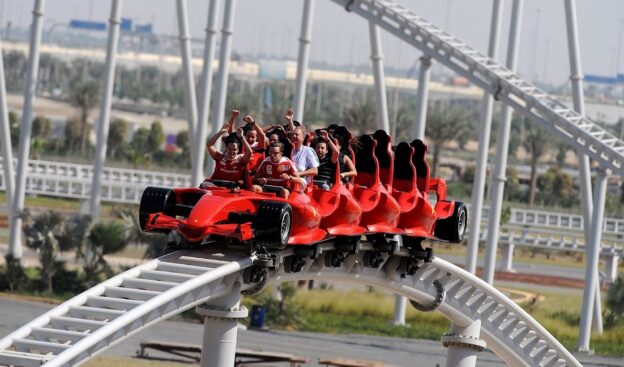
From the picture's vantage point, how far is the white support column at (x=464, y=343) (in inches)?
877

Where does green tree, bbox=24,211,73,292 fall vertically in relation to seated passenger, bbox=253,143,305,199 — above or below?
below

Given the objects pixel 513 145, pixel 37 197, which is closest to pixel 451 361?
pixel 37 197

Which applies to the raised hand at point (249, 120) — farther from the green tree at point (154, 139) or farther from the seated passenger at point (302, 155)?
the green tree at point (154, 139)

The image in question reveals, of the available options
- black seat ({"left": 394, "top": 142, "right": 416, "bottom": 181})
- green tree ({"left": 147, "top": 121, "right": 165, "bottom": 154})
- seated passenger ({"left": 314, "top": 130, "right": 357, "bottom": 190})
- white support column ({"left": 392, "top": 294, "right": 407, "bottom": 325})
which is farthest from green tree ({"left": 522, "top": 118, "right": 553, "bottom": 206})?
seated passenger ({"left": 314, "top": 130, "right": 357, "bottom": 190})

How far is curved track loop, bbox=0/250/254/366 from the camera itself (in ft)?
45.9

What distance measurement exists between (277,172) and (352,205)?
1.35 metres

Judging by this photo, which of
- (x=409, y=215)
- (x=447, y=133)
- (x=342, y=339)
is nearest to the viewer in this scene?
(x=409, y=215)

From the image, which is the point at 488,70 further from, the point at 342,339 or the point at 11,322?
the point at 11,322

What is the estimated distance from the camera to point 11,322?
30.9 m

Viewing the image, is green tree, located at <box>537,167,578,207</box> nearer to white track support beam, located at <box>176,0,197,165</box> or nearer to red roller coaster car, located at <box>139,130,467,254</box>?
white track support beam, located at <box>176,0,197,165</box>

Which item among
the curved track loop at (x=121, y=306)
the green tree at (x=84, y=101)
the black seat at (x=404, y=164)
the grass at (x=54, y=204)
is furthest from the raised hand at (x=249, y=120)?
the green tree at (x=84, y=101)

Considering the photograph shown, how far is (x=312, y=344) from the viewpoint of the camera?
108 feet

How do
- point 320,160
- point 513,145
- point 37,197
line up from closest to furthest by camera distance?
point 320,160, point 37,197, point 513,145

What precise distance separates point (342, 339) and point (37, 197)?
3596 cm
